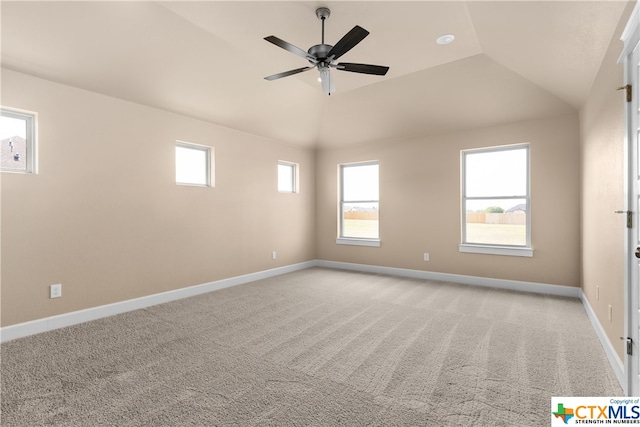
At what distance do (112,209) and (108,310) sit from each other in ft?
3.86

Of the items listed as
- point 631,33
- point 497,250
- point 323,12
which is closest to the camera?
point 631,33

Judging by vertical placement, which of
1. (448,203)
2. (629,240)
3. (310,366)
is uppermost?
(448,203)

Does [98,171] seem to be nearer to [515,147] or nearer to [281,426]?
[281,426]

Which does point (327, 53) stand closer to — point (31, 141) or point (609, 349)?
point (31, 141)

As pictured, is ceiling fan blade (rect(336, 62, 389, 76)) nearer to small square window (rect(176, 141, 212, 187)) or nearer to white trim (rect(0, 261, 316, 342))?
small square window (rect(176, 141, 212, 187))

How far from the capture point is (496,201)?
4848 millimetres

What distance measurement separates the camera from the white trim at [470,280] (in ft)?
14.1

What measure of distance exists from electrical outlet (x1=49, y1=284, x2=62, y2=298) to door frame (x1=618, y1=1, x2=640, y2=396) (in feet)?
15.8

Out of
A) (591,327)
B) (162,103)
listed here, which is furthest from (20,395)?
(591,327)

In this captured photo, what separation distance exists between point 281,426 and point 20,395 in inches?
69.1

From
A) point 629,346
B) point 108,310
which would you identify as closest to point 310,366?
point 629,346

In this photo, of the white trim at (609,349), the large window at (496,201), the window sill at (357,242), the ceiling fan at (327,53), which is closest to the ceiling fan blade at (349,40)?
the ceiling fan at (327,53)

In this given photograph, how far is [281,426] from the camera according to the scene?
1699 mm

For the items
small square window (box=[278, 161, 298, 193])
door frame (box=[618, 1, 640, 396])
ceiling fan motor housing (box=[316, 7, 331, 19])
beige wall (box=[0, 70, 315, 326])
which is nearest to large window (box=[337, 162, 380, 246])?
small square window (box=[278, 161, 298, 193])
